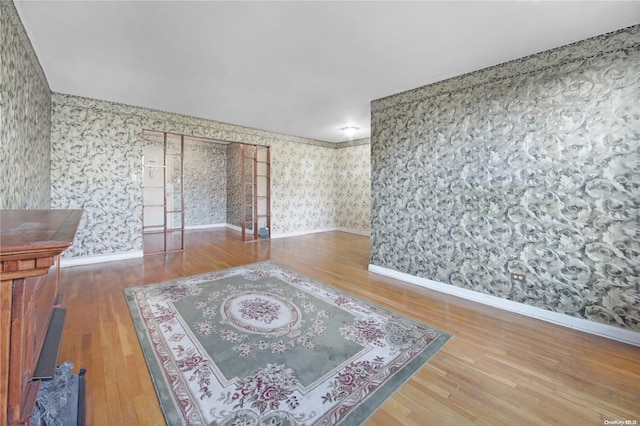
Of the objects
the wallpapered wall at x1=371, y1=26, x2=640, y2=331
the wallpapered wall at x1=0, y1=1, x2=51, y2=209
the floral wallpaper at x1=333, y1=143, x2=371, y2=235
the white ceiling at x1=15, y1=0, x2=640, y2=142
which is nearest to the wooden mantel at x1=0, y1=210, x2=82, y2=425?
the wallpapered wall at x1=0, y1=1, x2=51, y2=209

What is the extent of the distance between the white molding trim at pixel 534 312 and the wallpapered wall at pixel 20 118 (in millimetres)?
4065

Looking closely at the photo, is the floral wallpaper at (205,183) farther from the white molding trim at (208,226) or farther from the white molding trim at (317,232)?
the white molding trim at (317,232)

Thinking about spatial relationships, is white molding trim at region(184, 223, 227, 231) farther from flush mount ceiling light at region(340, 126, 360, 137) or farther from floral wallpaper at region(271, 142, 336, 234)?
flush mount ceiling light at region(340, 126, 360, 137)

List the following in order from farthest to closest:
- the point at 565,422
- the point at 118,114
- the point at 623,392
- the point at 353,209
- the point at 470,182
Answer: the point at 353,209 < the point at 118,114 < the point at 470,182 < the point at 623,392 < the point at 565,422

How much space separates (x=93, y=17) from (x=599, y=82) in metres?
4.32

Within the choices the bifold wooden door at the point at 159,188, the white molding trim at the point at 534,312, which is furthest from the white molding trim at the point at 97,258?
the white molding trim at the point at 534,312

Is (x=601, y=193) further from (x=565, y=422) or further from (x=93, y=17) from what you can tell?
(x=93, y=17)

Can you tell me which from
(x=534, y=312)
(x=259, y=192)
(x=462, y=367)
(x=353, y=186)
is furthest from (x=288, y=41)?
(x=353, y=186)

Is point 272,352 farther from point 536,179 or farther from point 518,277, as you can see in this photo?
point 536,179

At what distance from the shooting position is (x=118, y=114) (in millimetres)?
4609

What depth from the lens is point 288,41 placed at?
8.45 feet

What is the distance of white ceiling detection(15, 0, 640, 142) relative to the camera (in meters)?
2.14

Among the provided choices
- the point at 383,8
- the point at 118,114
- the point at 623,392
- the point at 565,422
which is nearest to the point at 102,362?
the point at 565,422

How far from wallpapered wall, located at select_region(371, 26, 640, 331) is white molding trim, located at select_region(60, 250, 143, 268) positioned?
4512 millimetres
